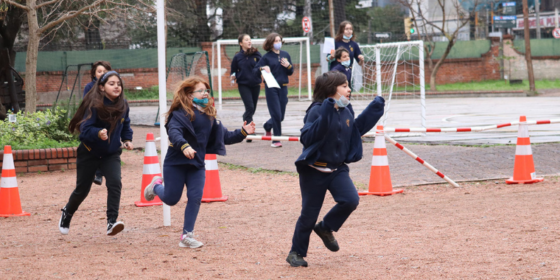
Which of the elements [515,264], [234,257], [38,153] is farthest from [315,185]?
[38,153]

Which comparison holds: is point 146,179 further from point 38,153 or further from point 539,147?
point 539,147

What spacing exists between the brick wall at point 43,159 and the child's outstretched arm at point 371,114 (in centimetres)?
688

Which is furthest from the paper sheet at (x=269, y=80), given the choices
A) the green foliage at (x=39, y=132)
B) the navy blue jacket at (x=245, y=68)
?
the green foliage at (x=39, y=132)

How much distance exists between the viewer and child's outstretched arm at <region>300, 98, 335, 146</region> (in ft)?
14.9

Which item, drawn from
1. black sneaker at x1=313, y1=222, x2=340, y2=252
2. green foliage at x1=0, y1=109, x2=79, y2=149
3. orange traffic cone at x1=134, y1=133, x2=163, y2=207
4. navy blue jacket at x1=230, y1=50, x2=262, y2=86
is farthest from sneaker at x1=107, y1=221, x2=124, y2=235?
navy blue jacket at x1=230, y1=50, x2=262, y2=86

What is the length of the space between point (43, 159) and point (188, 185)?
5.62 meters

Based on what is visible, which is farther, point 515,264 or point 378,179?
point 378,179

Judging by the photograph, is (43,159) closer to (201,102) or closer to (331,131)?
(201,102)

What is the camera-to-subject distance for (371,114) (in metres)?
4.77

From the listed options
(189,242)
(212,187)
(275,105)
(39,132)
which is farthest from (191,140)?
(39,132)

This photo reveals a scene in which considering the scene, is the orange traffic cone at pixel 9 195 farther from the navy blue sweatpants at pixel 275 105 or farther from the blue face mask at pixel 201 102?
the navy blue sweatpants at pixel 275 105

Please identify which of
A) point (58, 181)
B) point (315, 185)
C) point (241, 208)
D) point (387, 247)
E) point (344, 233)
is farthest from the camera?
point (58, 181)

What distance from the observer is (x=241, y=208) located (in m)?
7.36

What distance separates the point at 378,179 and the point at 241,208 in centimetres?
168
